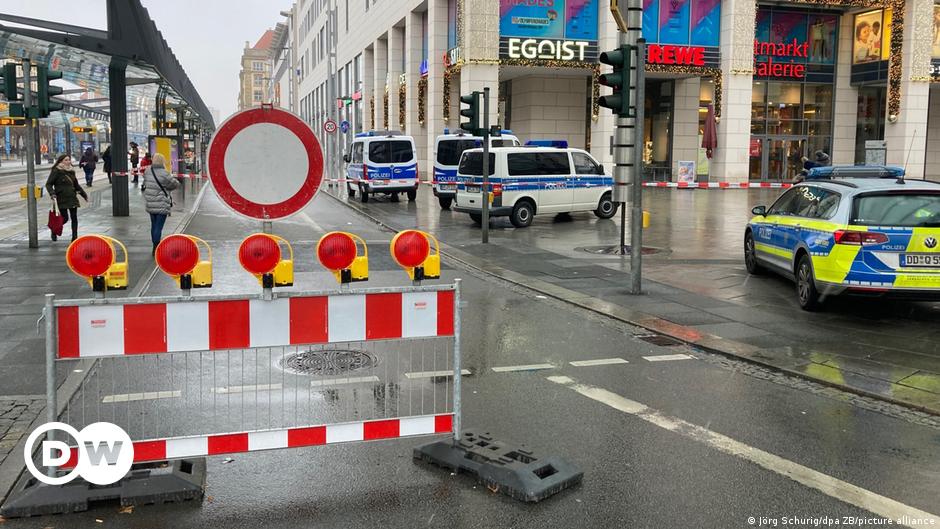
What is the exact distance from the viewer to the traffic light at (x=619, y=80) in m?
11.1

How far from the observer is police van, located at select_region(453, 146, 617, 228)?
21078mm

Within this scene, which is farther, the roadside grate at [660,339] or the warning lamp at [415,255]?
the roadside grate at [660,339]

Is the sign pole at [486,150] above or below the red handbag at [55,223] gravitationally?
above

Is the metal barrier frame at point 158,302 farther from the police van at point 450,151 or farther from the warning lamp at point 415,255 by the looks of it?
the police van at point 450,151

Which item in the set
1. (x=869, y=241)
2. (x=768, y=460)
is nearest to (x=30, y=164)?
(x=869, y=241)

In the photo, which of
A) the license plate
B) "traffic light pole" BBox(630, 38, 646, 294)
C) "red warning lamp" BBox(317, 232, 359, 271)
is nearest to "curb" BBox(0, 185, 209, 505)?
"red warning lamp" BBox(317, 232, 359, 271)

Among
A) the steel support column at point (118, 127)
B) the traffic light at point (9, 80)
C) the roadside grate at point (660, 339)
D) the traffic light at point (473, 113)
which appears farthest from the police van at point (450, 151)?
the roadside grate at point (660, 339)

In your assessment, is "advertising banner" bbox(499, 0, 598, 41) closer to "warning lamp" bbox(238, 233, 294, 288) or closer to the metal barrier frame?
the metal barrier frame

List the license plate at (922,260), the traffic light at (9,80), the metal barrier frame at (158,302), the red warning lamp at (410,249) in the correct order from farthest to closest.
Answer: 1. the traffic light at (9,80)
2. the license plate at (922,260)
3. the red warning lamp at (410,249)
4. the metal barrier frame at (158,302)

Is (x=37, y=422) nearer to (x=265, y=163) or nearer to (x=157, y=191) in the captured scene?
(x=265, y=163)

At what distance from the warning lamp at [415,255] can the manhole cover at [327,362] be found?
2.34 meters

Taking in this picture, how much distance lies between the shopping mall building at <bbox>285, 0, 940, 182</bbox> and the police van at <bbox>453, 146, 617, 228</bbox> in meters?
12.1

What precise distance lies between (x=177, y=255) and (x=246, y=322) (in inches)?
20.8

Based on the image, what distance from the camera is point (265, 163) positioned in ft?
15.2
